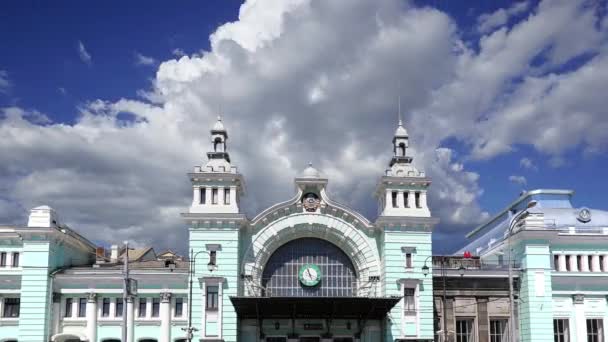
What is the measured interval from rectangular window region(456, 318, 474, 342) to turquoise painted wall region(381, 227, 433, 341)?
4.50 meters

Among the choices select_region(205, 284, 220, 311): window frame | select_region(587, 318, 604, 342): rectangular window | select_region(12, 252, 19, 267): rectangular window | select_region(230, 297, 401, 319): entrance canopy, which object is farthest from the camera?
select_region(12, 252, 19, 267): rectangular window

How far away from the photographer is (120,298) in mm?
58938

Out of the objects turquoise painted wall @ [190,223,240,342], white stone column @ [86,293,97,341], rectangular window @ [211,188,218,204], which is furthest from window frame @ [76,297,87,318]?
rectangular window @ [211,188,218,204]

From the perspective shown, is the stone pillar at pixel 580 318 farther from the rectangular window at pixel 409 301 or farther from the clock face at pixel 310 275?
the clock face at pixel 310 275

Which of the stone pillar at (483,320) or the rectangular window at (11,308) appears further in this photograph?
the stone pillar at (483,320)

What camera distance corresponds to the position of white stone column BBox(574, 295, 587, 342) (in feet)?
193

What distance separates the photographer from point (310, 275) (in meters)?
59.2

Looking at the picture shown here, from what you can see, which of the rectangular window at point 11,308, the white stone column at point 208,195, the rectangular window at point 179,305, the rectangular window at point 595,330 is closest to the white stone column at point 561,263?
the rectangular window at point 595,330

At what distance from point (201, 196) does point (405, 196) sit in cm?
1683

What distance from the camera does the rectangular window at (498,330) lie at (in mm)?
59625

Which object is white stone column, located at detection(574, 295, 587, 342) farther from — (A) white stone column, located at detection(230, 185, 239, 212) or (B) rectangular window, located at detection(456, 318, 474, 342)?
(A) white stone column, located at detection(230, 185, 239, 212)

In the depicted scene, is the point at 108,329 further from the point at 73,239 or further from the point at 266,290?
the point at 266,290

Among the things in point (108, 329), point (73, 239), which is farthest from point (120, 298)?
point (73, 239)

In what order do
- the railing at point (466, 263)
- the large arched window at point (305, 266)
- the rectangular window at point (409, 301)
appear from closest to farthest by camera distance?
the rectangular window at point (409, 301) < the large arched window at point (305, 266) < the railing at point (466, 263)
